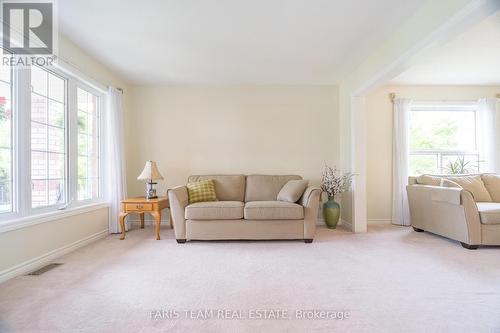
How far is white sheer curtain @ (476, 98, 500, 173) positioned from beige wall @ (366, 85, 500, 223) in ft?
0.71

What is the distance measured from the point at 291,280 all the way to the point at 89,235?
274 cm

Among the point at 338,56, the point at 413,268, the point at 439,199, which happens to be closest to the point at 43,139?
the point at 338,56

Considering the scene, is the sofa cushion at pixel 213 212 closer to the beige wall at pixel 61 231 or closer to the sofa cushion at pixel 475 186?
the beige wall at pixel 61 231

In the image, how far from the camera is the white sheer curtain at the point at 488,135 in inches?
182

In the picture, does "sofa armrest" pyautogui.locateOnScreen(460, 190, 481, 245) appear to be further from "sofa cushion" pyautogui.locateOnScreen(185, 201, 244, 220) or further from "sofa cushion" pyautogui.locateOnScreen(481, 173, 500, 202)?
"sofa cushion" pyautogui.locateOnScreen(185, 201, 244, 220)

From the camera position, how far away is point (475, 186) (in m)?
3.89

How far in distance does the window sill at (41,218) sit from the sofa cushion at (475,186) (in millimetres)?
5230

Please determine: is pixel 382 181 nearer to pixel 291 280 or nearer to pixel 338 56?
pixel 338 56

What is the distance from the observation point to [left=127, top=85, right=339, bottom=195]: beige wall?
15.3ft

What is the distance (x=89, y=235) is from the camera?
11.4 feet

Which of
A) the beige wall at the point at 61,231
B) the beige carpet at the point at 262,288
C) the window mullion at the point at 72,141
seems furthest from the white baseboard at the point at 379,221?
the window mullion at the point at 72,141

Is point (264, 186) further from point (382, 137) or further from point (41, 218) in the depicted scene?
point (41, 218)

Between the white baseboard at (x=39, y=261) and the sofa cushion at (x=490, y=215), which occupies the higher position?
the sofa cushion at (x=490, y=215)

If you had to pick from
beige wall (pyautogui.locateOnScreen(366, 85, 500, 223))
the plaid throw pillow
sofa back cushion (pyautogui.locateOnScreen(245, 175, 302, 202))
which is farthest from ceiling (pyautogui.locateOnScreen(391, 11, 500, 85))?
the plaid throw pillow
